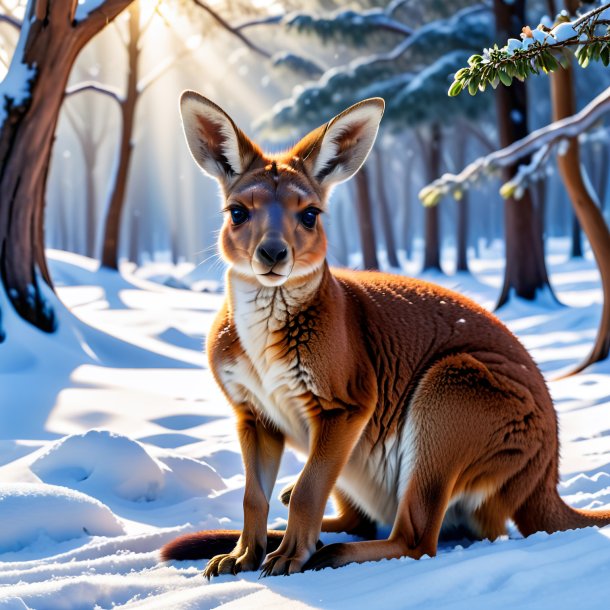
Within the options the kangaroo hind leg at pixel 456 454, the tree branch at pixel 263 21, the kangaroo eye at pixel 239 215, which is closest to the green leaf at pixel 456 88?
the kangaroo eye at pixel 239 215

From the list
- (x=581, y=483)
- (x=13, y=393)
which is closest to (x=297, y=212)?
(x=581, y=483)

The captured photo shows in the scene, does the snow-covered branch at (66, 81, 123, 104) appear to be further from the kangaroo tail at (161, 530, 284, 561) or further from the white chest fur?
the kangaroo tail at (161, 530, 284, 561)

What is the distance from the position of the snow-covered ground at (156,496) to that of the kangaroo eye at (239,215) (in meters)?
1.52

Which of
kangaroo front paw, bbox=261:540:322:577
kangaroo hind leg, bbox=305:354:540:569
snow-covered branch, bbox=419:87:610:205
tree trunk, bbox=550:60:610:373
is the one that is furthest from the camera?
tree trunk, bbox=550:60:610:373

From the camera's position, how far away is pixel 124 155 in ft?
64.3

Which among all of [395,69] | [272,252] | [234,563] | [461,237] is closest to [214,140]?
[272,252]

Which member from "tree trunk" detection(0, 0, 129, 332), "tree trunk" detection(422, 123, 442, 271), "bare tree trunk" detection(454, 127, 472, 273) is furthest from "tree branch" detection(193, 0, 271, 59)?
"tree trunk" detection(422, 123, 442, 271)

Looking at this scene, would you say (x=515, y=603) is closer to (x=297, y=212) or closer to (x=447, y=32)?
(x=297, y=212)

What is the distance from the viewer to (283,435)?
12.4ft

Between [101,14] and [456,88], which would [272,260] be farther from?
[101,14]

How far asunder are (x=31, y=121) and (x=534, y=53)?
22.3ft

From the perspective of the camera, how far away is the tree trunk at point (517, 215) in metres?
15.4

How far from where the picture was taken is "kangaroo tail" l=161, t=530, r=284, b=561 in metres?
3.72

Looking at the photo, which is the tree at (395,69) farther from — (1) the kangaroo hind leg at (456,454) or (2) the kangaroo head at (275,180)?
(1) the kangaroo hind leg at (456,454)
